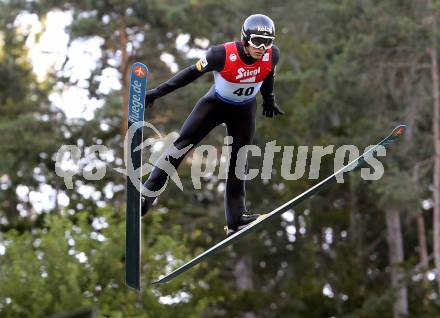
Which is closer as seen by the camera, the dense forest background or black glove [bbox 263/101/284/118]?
black glove [bbox 263/101/284/118]

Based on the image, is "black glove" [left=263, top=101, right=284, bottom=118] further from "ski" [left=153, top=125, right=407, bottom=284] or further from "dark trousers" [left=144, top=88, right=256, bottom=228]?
"ski" [left=153, top=125, right=407, bottom=284]

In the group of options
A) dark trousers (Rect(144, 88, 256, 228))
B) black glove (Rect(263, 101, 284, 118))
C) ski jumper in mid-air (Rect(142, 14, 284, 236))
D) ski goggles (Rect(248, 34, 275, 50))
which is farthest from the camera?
black glove (Rect(263, 101, 284, 118))

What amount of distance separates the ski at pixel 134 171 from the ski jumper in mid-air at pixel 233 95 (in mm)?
110

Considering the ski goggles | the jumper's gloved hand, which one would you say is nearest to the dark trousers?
the jumper's gloved hand

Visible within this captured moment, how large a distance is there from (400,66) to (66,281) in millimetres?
9168

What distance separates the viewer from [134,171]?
25.8 ft

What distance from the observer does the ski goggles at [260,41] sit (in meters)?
7.56

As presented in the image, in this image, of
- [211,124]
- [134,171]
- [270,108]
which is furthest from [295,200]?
[134,171]

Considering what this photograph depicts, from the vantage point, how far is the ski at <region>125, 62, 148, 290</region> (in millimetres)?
7641

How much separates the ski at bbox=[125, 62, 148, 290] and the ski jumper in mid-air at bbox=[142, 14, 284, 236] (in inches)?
4.3

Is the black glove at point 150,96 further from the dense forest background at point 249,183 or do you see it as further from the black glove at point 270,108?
the dense forest background at point 249,183

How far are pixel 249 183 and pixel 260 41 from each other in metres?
20.8

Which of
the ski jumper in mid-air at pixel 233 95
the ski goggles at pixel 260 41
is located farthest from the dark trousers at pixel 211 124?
the ski goggles at pixel 260 41

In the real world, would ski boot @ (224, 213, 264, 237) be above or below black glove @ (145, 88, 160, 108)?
below
